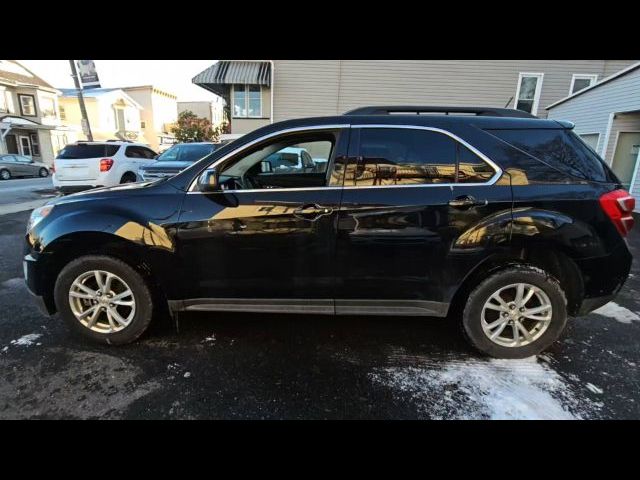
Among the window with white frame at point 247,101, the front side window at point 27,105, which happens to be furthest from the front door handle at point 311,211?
the front side window at point 27,105

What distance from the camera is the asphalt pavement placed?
2.30 m

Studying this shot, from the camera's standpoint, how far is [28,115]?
3038cm

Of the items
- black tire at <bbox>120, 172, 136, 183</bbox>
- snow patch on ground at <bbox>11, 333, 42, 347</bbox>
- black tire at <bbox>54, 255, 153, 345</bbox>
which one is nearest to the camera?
black tire at <bbox>54, 255, 153, 345</bbox>

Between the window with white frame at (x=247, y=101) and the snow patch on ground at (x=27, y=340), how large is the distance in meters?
12.9

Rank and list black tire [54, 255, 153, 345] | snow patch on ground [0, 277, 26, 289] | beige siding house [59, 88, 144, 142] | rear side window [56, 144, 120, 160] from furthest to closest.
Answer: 1. beige siding house [59, 88, 144, 142]
2. rear side window [56, 144, 120, 160]
3. snow patch on ground [0, 277, 26, 289]
4. black tire [54, 255, 153, 345]

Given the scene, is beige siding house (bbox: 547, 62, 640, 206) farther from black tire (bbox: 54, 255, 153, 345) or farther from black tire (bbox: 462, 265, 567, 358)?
black tire (bbox: 54, 255, 153, 345)

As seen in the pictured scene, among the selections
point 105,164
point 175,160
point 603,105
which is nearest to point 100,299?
point 175,160

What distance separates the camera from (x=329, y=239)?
2.70 meters

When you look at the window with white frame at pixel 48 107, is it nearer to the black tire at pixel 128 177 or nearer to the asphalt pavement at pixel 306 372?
the black tire at pixel 128 177

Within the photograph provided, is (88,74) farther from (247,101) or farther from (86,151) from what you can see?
(247,101)

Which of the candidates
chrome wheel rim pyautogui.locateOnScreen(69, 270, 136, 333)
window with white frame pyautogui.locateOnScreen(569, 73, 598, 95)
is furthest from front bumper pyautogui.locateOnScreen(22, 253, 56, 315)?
window with white frame pyautogui.locateOnScreen(569, 73, 598, 95)

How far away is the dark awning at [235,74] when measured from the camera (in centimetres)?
1381
